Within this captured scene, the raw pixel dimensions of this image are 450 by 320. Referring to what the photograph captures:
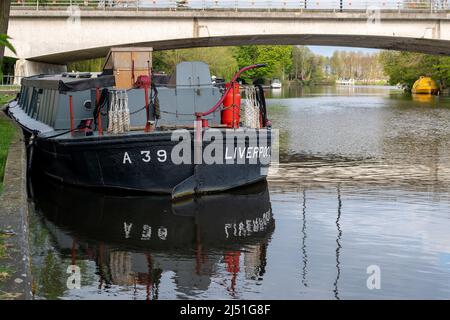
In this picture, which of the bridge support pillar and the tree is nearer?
the bridge support pillar

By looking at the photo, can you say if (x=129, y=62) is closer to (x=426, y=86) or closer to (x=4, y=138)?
(x=4, y=138)

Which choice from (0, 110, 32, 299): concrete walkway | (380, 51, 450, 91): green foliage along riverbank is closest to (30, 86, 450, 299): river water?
(0, 110, 32, 299): concrete walkway

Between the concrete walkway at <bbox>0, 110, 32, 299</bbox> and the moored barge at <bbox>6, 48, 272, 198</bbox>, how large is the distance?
1.69 meters

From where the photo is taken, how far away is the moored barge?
15.4 meters

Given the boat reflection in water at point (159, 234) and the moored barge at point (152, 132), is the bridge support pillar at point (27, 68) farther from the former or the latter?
the boat reflection in water at point (159, 234)

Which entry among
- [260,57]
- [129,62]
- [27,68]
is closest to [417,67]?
[260,57]

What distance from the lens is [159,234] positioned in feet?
42.0

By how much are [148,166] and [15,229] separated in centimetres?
592

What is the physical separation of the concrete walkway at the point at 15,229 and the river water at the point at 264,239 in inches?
26.3

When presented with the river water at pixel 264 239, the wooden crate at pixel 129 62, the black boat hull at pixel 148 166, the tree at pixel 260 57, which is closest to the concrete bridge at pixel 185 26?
the river water at pixel 264 239

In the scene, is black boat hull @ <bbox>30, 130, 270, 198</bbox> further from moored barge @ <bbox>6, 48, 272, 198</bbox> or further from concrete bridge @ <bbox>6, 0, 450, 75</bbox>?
concrete bridge @ <bbox>6, 0, 450, 75</bbox>

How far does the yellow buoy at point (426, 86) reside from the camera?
89312 mm

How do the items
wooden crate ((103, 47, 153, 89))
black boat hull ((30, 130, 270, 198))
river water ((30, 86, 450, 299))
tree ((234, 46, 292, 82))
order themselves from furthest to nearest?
tree ((234, 46, 292, 82)) → wooden crate ((103, 47, 153, 89)) → black boat hull ((30, 130, 270, 198)) → river water ((30, 86, 450, 299))

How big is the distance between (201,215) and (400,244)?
401 centimetres
